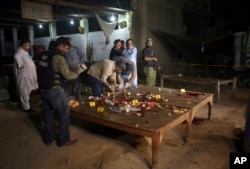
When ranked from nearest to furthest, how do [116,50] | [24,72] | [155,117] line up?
1. [155,117]
2. [24,72]
3. [116,50]

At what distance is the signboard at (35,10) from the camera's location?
257 inches

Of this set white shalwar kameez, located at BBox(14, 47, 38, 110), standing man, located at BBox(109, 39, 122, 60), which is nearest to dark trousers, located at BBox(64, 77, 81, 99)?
white shalwar kameez, located at BBox(14, 47, 38, 110)

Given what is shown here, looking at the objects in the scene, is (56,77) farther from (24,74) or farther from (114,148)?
(24,74)

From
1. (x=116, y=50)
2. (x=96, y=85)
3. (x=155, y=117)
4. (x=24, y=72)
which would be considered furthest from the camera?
(x=116, y=50)

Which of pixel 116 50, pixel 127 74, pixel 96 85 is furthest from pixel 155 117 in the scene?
pixel 116 50

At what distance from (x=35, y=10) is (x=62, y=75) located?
4078 millimetres

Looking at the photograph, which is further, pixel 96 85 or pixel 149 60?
pixel 149 60

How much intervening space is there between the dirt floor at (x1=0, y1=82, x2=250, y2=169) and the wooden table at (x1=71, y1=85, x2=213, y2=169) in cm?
39

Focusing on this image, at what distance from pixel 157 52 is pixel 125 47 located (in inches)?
165

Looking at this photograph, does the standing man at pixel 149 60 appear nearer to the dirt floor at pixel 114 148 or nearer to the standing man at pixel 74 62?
the standing man at pixel 74 62

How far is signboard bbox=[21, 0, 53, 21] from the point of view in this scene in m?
6.54

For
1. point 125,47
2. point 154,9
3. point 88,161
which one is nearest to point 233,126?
point 88,161

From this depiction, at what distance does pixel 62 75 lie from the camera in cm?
367

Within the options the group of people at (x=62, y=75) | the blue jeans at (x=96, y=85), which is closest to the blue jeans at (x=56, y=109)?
the group of people at (x=62, y=75)
